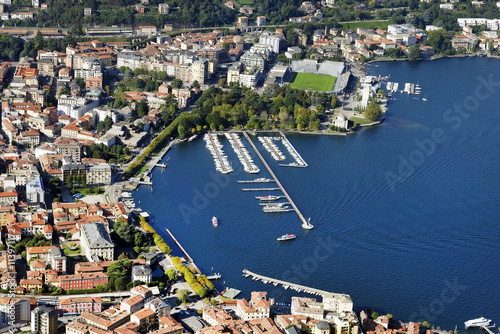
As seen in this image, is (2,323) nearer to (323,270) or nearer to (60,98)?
(323,270)

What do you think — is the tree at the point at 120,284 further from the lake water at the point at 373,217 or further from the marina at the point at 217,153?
the marina at the point at 217,153

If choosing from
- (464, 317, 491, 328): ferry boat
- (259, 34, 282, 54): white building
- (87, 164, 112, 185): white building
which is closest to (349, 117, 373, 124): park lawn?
(259, 34, 282, 54): white building

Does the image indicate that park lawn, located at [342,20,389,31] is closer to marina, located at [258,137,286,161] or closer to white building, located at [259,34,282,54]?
white building, located at [259,34,282,54]

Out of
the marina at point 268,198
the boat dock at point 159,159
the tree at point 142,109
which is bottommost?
the marina at point 268,198

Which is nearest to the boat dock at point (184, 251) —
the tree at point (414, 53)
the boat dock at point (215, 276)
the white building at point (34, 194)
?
the boat dock at point (215, 276)

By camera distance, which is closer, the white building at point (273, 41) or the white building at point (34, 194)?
the white building at point (34, 194)

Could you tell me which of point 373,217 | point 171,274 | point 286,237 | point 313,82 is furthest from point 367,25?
point 171,274
